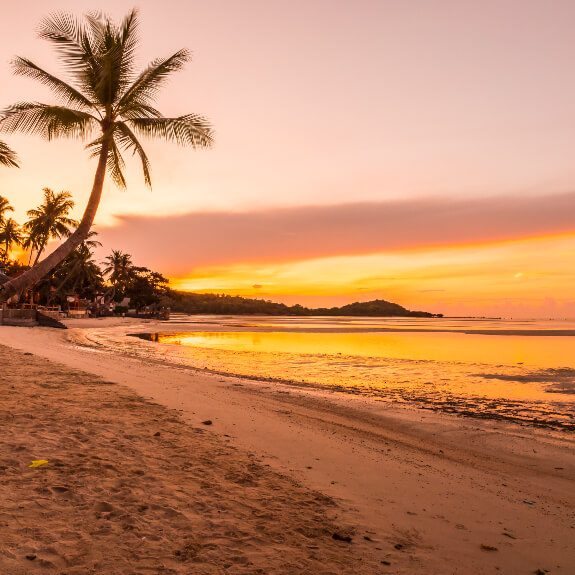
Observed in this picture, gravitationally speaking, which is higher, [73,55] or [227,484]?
[73,55]

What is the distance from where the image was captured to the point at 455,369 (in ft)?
55.1

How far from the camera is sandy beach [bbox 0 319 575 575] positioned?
3129 mm

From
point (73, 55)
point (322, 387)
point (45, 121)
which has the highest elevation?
point (73, 55)

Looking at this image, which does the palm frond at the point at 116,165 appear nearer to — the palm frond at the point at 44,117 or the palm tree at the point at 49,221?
the palm frond at the point at 44,117

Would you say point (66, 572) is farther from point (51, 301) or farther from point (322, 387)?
point (51, 301)

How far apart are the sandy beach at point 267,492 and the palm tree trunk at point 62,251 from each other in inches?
72.6

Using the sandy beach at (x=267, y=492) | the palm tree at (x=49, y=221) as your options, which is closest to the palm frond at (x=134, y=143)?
the sandy beach at (x=267, y=492)

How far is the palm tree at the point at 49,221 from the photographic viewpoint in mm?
50000

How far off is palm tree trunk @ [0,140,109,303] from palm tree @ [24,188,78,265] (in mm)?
45878

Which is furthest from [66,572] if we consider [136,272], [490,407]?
[136,272]

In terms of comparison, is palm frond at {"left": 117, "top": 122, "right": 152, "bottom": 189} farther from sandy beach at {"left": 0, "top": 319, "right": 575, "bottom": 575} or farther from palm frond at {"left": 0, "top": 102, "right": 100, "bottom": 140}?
sandy beach at {"left": 0, "top": 319, "right": 575, "bottom": 575}

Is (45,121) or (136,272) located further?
(136,272)

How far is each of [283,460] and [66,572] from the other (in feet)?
9.76

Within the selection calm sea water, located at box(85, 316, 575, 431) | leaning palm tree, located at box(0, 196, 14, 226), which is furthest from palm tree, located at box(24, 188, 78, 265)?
calm sea water, located at box(85, 316, 575, 431)
